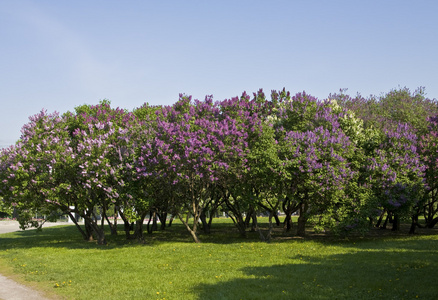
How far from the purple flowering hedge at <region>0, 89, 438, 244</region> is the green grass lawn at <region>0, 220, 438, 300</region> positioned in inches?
155

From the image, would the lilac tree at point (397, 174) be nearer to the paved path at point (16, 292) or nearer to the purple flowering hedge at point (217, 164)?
the purple flowering hedge at point (217, 164)

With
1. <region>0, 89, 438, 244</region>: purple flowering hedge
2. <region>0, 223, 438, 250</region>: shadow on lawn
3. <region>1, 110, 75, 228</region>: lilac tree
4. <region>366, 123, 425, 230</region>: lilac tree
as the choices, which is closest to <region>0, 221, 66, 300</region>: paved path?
<region>0, 89, 438, 244</region>: purple flowering hedge

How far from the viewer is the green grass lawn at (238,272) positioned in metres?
13.4

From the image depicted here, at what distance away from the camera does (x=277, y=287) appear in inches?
545

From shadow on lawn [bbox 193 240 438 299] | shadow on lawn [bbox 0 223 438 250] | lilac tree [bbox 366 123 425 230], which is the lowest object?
shadow on lawn [bbox 193 240 438 299]

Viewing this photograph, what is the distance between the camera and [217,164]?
26.4 metres

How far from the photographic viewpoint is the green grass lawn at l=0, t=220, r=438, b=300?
43.9ft

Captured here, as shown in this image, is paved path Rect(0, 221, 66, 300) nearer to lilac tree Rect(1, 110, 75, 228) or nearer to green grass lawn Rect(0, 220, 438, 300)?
green grass lawn Rect(0, 220, 438, 300)

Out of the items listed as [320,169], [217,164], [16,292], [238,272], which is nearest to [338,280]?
[238,272]

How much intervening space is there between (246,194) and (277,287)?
1468 cm

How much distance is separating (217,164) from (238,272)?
10579mm

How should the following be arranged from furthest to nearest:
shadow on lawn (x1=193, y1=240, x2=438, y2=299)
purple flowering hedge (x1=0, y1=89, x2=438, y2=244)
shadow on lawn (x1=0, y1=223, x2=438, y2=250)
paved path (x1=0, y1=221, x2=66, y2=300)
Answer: purple flowering hedge (x1=0, y1=89, x2=438, y2=244) < shadow on lawn (x1=0, y1=223, x2=438, y2=250) < paved path (x1=0, y1=221, x2=66, y2=300) < shadow on lawn (x1=193, y1=240, x2=438, y2=299)

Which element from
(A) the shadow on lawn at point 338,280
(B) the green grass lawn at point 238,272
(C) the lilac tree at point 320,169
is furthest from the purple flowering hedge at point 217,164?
(A) the shadow on lawn at point 338,280

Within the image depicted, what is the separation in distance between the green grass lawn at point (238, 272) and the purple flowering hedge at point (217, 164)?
393 cm
